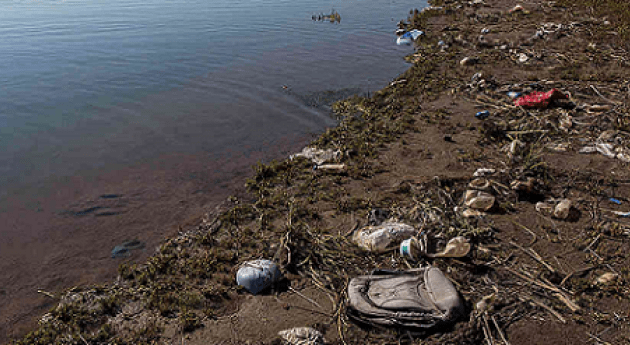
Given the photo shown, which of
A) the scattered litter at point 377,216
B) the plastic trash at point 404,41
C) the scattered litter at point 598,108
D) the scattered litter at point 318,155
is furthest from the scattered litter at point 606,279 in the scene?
the plastic trash at point 404,41

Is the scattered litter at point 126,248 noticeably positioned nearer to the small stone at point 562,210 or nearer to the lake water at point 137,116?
the lake water at point 137,116

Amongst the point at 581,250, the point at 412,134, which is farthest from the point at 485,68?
the point at 581,250

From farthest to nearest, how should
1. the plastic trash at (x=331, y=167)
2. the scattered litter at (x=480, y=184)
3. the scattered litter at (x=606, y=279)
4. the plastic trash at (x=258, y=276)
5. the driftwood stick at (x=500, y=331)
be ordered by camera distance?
1. the plastic trash at (x=331, y=167)
2. the scattered litter at (x=480, y=184)
3. the plastic trash at (x=258, y=276)
4. the scattered litter at (x=606, y=279)
5. the driftwood stick at (x=500, y=331)

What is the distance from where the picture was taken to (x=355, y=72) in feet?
38.9

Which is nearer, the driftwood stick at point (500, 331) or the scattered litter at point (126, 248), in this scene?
the driftwood stick at point (500, 331)

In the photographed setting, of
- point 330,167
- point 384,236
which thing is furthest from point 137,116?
point 384,236

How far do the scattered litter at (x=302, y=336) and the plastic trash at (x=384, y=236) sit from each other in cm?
129

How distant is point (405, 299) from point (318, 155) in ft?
12.7

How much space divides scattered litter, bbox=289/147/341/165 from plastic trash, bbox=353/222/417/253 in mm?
2346

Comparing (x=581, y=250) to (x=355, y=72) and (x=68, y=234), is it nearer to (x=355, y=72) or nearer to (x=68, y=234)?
(x=68, y=234)

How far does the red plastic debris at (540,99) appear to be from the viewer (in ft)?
25.3

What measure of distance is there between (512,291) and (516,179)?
83.0 inches

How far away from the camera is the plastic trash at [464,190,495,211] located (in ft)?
16.7

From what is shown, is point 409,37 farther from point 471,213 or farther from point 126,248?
point 126,248
